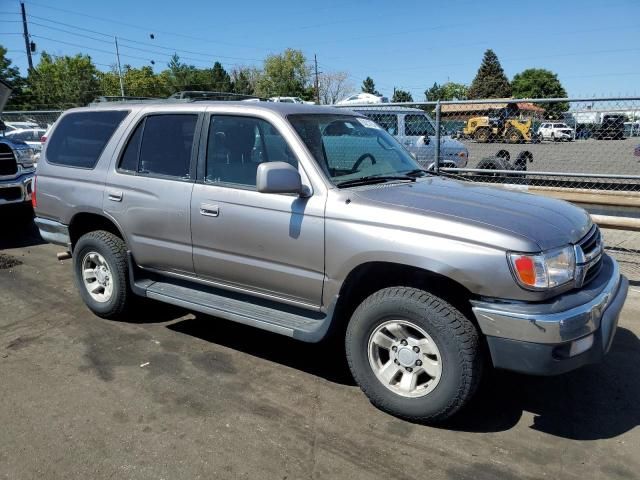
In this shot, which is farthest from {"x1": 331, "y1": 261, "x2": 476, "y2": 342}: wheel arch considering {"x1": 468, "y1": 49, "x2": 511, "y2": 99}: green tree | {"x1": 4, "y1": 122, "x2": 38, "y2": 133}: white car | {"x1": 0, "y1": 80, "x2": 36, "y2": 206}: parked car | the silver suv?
{"x1": 468, "y1": 49, "x2": 511, "y2": 99}: green tree

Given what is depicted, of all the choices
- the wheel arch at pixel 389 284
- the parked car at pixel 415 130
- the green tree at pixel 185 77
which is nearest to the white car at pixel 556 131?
the parked car at pixel 415 130

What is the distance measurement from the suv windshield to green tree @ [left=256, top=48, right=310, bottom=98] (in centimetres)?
7516

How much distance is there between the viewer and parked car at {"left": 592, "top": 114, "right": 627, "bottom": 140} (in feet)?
20.9

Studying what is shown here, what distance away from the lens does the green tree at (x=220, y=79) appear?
8225 centimetres

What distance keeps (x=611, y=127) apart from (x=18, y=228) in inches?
354

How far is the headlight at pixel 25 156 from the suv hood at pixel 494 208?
6765 mm

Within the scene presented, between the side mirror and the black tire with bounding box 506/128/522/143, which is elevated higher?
the black tire with bounding box 506/128/522/143

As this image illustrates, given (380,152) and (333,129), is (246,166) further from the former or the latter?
(380,152)

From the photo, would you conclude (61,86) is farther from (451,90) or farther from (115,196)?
(451,90)

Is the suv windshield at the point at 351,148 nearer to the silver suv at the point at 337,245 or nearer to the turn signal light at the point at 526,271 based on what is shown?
the silver suv at the point at 337,245

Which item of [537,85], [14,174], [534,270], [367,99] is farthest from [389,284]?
[537,85]

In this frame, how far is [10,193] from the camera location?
26.2ft

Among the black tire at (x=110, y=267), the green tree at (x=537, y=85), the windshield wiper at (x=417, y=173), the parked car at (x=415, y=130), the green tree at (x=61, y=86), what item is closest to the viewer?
the windshield wiper at (x=417, y=173)

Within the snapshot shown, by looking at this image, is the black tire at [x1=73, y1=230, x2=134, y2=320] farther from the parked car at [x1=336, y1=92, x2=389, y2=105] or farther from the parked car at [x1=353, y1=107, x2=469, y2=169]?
the parked car at [x1=336, y1=92, x2=389, y2=105]
